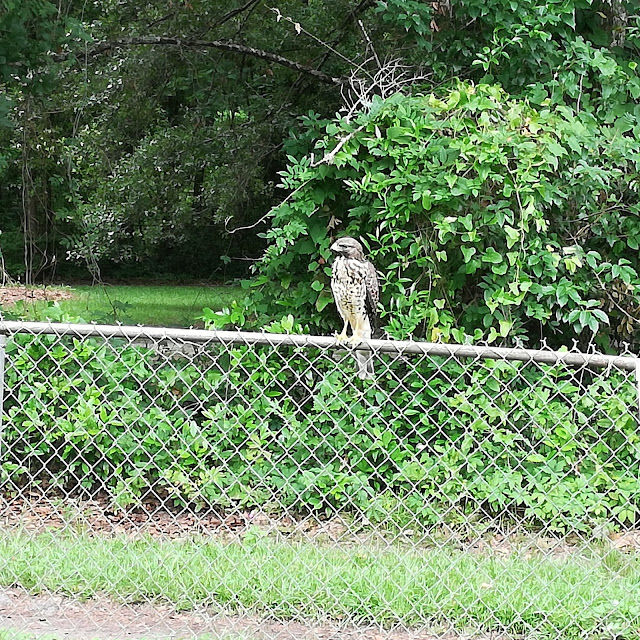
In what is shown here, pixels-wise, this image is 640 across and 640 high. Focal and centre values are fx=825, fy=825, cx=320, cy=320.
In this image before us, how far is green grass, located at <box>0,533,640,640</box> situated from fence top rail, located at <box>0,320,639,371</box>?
1322mm

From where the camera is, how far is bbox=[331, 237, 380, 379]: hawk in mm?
4316

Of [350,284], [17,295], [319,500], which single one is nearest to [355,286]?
[350,284]

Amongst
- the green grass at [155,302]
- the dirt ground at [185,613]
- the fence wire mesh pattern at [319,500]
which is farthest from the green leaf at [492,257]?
the green grass at [155,302]

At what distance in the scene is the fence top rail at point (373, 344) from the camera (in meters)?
2.74

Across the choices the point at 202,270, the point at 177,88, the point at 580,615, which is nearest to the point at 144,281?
the point at 202,270

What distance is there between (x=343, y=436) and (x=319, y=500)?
16.0 inches

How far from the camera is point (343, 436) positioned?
495 centimetres

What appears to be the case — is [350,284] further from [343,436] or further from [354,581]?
[354,581]

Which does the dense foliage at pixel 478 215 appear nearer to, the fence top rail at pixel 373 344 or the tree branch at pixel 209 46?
the fence top rail at pixel 373 344

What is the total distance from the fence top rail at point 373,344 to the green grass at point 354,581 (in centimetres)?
132

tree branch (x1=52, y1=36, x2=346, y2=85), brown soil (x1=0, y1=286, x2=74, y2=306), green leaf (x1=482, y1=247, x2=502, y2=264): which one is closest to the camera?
green leaf (x1=482, y1=247, x2=502, y2=264)

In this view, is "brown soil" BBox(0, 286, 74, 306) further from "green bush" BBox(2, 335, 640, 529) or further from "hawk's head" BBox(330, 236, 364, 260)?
"hawk's head" BBox(330, 236, 364, 260)

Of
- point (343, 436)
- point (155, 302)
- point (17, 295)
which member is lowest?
point (155, 302)

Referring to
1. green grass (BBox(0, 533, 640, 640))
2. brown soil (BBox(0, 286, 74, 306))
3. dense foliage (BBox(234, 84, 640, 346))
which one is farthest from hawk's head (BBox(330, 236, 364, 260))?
brown soil (BBox(0, 286, 74, 306))
